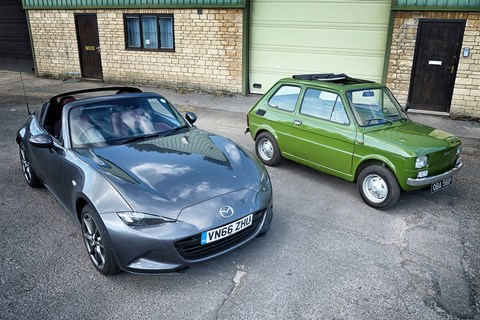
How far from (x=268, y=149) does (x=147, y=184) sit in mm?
3367

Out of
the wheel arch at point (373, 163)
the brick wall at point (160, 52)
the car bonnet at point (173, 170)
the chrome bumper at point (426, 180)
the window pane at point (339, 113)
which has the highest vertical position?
the brick wall at point (160, 52)

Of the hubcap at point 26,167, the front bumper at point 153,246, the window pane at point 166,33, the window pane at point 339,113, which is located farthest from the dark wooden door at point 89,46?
the front bumper at point 153,246

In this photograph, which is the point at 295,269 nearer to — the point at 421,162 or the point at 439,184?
the point at 421,162

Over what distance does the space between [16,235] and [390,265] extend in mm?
4050

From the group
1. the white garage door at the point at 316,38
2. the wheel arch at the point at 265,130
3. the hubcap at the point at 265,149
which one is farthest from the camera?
the white garage door at the point at 316,38

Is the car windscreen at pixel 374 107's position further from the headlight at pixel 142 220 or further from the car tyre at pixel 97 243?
the car tyre at pixel 97 243

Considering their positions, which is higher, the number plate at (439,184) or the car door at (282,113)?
the car door at (282,113)

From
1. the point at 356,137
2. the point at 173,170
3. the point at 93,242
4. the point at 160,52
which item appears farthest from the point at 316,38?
the point at 93,242

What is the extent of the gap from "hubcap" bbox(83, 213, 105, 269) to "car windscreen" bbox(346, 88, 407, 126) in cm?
357

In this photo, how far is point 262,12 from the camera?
11.5 metres

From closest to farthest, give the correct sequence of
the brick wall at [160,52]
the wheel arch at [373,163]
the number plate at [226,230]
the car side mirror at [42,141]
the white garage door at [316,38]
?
the number plate at [226,230]
the car side mirror at [42,141]
the wheel arch at [373,163]
the white garage door at [316,38]
the brick wall at [160,52]

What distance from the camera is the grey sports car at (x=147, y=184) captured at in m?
3.36

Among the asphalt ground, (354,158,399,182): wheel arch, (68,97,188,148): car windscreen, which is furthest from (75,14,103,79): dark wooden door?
(354,158,399,182): wheel arch

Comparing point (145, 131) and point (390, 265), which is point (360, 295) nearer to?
point (390, 265)
